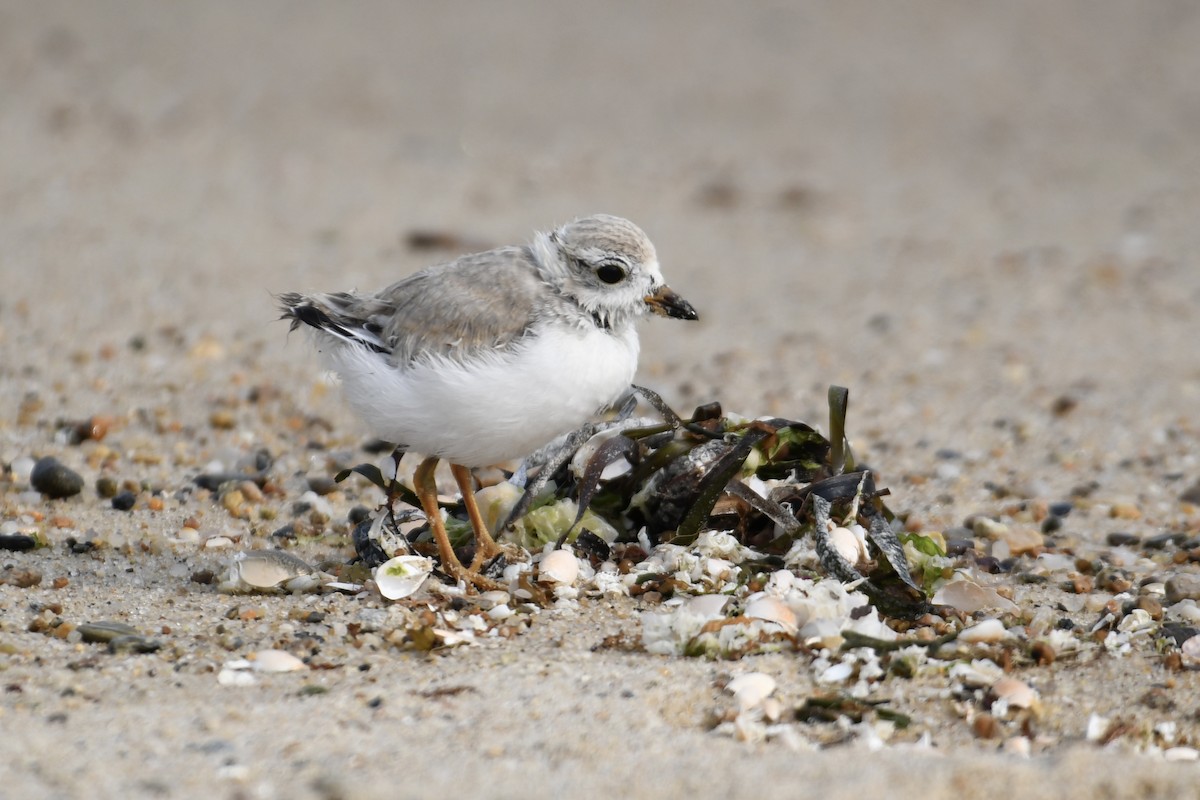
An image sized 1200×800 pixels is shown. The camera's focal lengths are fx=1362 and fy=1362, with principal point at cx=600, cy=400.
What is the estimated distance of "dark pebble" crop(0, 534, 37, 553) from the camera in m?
4.25

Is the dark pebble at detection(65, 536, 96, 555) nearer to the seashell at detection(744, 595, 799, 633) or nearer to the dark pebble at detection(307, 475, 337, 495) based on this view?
the dark pebble at detection(307, 475, 337, 495)

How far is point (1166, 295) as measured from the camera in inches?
320

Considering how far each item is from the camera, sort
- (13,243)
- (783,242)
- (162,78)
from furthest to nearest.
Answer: (162,78), (783,242), (13,243)

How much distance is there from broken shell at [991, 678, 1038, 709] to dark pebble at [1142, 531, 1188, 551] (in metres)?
1.57

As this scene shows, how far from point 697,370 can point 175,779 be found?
440cm

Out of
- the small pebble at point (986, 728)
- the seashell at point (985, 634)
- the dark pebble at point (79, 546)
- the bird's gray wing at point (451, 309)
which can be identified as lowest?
the dark pebble at point (79, 546)

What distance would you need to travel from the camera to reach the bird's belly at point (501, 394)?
12.0ft

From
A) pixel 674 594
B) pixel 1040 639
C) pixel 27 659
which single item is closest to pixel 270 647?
pixel 27 659

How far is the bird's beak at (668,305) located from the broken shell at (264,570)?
128cm

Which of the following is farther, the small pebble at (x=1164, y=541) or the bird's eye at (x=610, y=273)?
the small pebble at (x=1164, y=541)

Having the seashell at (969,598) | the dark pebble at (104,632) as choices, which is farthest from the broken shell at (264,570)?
the seashell at (969,598)

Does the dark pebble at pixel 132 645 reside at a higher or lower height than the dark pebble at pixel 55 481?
lower

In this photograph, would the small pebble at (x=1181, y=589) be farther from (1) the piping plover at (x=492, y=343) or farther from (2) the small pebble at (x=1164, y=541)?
(1) the piping plover at (x=492, y=343)

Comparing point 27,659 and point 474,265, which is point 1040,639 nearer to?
point 474,265
